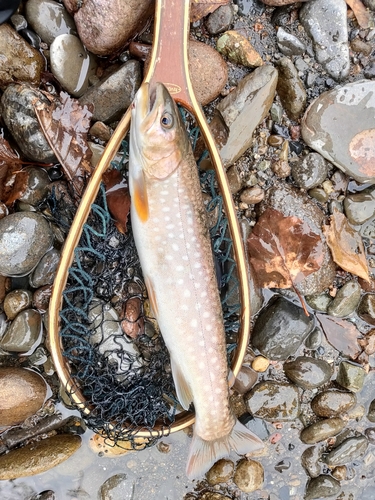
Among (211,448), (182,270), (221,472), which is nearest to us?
(182,270)

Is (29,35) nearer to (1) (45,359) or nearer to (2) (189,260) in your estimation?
(2) (189,260)

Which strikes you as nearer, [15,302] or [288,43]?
[15,302]

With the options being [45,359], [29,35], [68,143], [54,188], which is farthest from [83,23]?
[45,359]

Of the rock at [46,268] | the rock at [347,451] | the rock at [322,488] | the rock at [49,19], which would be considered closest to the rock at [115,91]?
the rock at [49,19]

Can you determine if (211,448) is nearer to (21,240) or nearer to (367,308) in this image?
(367,308)

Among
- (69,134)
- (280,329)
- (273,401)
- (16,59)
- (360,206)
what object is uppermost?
(16,59)

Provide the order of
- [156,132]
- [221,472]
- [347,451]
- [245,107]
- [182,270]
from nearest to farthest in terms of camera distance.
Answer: [156,132] < [182,270] < [245,107] < [221,472] < [347,451]

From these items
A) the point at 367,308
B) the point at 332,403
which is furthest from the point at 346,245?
the point at 332,403

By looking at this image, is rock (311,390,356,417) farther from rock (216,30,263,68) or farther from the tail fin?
rock (216,30,263,68)

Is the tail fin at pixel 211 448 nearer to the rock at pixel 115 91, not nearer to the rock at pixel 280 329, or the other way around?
the rock at pixel 280 329
